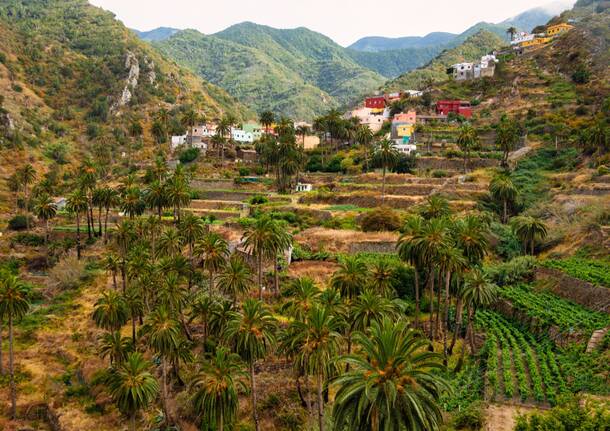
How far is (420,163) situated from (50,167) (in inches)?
3584

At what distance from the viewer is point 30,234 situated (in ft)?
265

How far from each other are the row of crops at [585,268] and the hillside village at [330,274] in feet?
Answer: 0.96

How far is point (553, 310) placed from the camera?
41.2 meters

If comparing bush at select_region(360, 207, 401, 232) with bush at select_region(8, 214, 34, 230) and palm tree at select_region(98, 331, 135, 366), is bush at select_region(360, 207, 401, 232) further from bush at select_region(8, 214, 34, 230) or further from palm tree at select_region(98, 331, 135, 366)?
bush at select_region(8, 214, 34, 230)

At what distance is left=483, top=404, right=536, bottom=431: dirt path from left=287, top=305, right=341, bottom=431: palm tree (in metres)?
10.3

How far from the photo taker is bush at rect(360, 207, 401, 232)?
218 ft

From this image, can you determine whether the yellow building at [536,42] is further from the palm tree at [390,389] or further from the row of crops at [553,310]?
the palm tree at [390,389]

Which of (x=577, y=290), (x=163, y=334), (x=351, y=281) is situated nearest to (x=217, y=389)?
(x=163, y=334)

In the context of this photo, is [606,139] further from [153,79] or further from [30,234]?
[153,79]

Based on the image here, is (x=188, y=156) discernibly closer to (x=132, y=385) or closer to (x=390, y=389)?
(x=132, y=385)

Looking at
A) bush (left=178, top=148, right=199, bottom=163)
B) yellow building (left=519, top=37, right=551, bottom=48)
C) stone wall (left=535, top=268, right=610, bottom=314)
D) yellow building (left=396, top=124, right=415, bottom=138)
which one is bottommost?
stone wall (left=535, top=268, right=610, bottom=314)

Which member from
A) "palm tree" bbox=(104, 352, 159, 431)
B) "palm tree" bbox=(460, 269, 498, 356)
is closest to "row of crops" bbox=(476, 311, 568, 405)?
"palm tree" bbox=(460, 269, 498, 356)

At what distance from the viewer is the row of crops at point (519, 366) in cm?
3148

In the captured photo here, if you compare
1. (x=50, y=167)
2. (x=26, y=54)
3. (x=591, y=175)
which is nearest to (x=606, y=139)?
(x=591, y=175)
